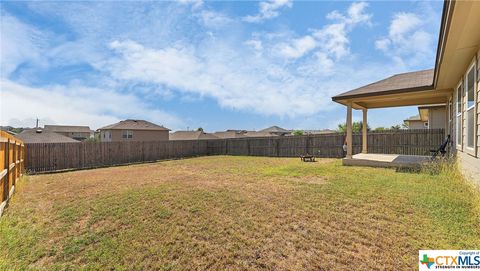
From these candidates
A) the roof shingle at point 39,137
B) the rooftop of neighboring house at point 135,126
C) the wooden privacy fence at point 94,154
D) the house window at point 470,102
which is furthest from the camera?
the rooftop of neighboring house at point 135,126

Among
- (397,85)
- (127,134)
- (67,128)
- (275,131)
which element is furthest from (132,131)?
(275,131)

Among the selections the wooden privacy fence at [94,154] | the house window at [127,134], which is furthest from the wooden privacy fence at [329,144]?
the house window at [127,134]

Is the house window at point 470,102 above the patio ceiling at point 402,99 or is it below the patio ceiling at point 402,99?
below

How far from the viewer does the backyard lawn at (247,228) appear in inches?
98.7

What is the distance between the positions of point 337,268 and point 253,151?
1638 cm

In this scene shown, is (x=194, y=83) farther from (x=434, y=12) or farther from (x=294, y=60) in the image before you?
(x=434, y=12)

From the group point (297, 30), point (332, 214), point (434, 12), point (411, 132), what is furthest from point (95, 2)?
point (411, 132)

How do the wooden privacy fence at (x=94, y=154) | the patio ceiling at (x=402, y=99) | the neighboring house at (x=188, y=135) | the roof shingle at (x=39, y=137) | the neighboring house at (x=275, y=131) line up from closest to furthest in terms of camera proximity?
the patio ceiling at (x=402, y=99) → the wooden privacy fence at (x=94, y=154) → the roof shingle at (x=39, y=137) → the neighboring house at (x=188, y=135) → the neighboring house at (x=275, y=131)

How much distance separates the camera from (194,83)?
19.5m

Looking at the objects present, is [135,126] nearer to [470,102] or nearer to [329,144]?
[329,144]

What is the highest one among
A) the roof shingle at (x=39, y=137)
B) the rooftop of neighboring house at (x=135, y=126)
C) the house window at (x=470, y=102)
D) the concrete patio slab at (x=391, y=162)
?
the rooftop of neighboring house at (x=135, y=126)

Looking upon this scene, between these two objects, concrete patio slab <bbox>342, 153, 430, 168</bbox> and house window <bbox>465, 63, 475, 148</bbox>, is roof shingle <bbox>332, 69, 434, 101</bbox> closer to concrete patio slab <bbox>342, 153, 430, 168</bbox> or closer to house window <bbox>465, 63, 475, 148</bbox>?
house window <bbox>465, 63, 475, 148</bbox>

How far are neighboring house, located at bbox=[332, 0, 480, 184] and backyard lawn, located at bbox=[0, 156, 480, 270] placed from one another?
3.31 ft

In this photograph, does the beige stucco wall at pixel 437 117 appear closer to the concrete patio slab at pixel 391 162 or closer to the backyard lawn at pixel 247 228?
the concrete patio slab at pixel 391 162
